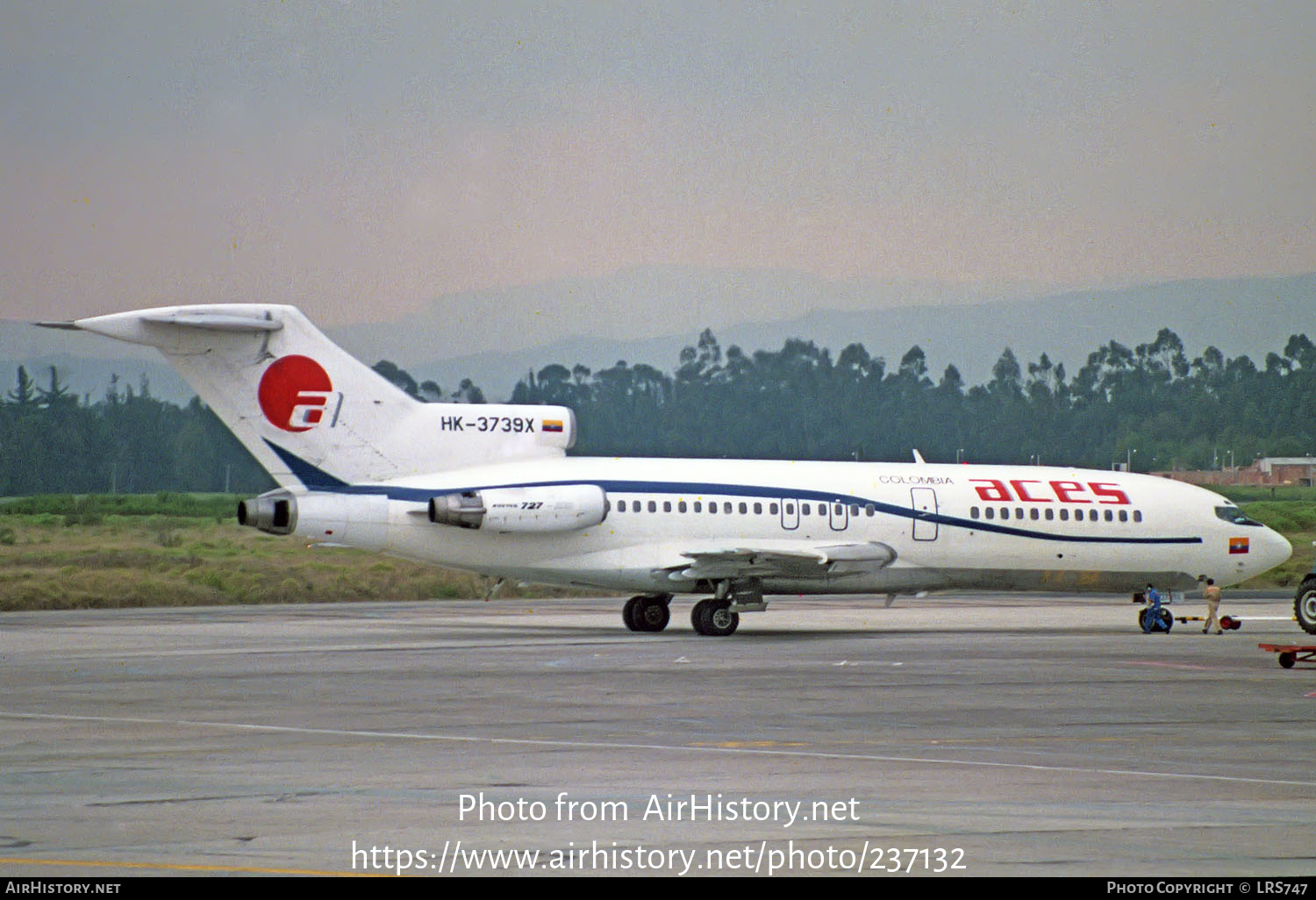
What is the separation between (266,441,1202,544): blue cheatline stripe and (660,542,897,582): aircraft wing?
1.06 meters

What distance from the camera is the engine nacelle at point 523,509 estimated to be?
30125mm

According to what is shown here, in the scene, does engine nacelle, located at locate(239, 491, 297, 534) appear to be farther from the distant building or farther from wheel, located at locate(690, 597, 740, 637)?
the distant building

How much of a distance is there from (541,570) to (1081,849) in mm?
21486

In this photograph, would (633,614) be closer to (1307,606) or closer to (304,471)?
(304,471)

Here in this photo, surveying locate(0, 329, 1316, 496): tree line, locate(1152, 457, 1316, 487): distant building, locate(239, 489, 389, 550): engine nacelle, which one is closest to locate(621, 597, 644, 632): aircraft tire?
locate(239, 489, 389, 550): engine nacelle

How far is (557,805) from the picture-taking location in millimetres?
11945

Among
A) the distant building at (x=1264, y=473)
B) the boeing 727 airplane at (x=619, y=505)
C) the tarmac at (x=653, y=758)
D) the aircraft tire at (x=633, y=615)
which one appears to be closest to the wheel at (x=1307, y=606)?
the tarmac at (x=653, y=758)

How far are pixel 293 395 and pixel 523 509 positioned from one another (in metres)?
4.30

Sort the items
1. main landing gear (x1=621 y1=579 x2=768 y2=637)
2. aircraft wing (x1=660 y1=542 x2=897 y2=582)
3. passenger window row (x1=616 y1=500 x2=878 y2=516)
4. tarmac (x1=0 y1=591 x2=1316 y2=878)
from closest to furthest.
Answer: tarmac (x1=0 y1=591 x2=1316 y2=878) < aircraft wing (x1=660 y1=542 x2=897 y2=582) < main landing gear (x1=621 y1=579 x2=768 y2=637) < passenger window row (x1=616 y1=500 x2=878 y2=516)

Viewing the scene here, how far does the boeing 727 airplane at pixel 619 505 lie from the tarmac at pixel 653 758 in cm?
204

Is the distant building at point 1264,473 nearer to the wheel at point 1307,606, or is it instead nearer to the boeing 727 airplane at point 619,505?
the boeing 727 airplane at point 619,505

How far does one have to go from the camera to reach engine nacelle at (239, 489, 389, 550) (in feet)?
96.8
